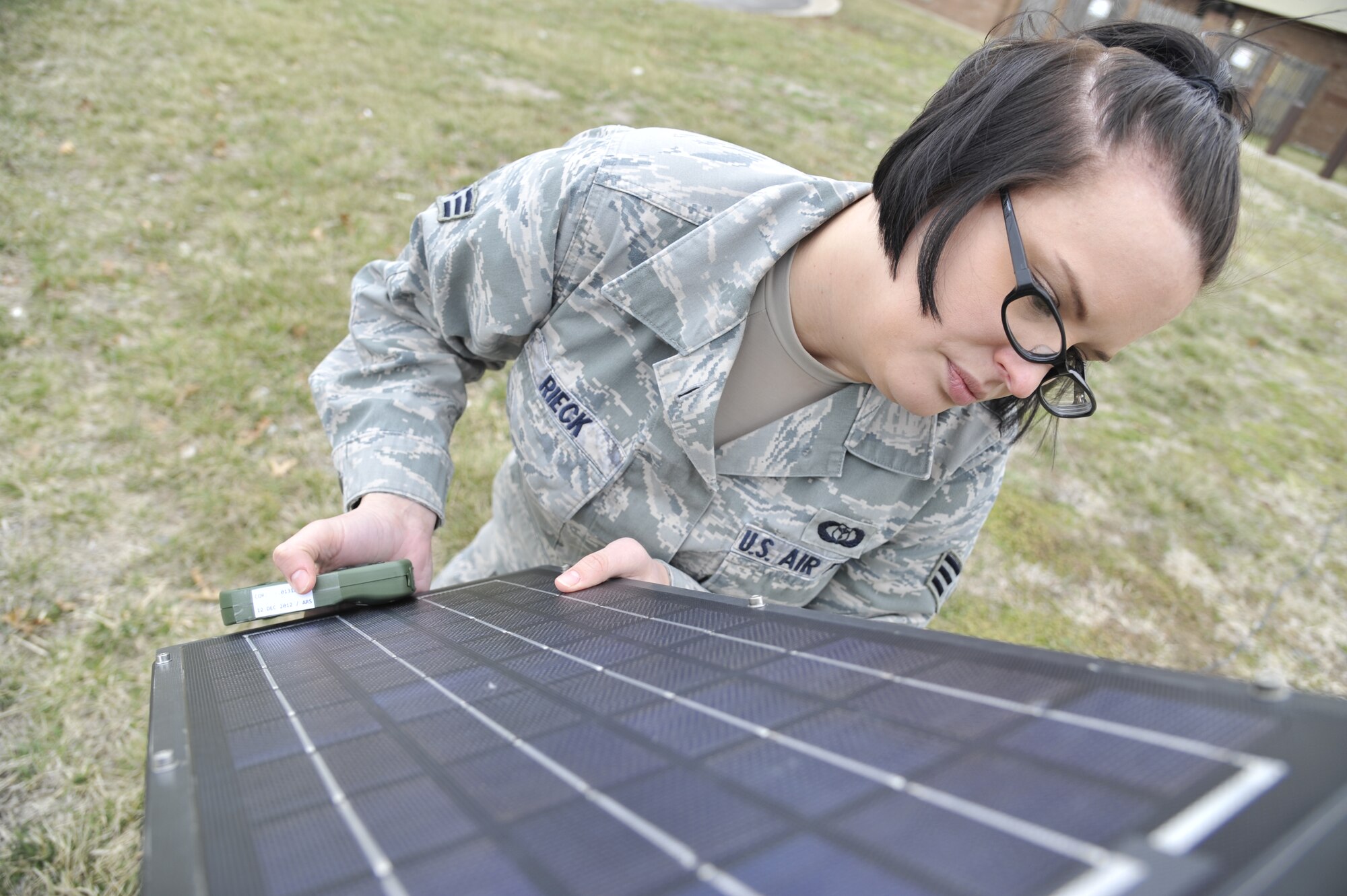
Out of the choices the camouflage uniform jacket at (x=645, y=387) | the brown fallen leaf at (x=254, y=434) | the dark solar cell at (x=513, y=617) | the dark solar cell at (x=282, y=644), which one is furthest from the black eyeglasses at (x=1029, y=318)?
the brown fallen leaf at (x=254, y=434)

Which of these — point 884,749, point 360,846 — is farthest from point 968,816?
point 360,846

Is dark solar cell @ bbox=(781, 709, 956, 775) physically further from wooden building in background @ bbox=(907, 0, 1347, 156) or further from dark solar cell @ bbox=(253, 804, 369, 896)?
wooden building in background @ bbox=(907, 0, 1347, 156)

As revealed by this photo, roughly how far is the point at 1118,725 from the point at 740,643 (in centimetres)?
49

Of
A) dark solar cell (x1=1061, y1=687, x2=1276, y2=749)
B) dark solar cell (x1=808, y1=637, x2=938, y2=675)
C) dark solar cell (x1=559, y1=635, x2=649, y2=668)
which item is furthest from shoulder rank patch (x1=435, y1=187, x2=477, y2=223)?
dark solar cell (x1=1061, y1=687, x2=1276, y2=749)

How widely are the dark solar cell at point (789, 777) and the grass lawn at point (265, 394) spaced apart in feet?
5.80

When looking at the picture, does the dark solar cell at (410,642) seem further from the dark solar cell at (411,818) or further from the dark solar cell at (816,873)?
the dark solar cell at (816,873)

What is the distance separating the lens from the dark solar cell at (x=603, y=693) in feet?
2.91

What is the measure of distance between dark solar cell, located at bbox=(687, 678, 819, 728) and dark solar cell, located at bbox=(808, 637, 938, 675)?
122mm

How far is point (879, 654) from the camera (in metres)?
0.97

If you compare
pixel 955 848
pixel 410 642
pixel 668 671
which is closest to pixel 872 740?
pixel 955 848

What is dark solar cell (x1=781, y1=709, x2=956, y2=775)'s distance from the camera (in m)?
0.68

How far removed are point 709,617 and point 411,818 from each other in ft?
2.03

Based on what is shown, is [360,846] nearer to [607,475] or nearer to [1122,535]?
[607,475]

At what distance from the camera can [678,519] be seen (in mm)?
2055
